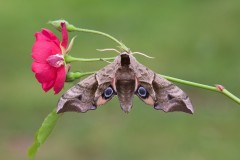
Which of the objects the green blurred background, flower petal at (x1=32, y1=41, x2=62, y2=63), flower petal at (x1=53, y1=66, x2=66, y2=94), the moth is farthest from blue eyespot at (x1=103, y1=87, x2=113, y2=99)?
the green blurred background

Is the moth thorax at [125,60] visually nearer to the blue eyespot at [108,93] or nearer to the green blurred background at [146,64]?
the blue eyespot at [108,93]

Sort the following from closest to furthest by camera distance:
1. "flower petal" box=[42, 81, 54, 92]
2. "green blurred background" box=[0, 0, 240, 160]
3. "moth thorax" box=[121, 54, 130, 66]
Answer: "moth thorax" box=[121, 54, 130, 66] → "flower petal" box=[42, 81, 54, 92] → "green blurred background" box=[0, 0, 240, 160]

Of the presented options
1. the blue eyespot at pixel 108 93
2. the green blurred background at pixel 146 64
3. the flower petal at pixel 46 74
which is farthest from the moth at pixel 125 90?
the green blurred background at pixel 146 64

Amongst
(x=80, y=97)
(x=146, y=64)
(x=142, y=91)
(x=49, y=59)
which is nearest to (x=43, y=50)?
(x=49, y=59)

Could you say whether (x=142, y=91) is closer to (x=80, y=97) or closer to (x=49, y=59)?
(x=80, y=97)

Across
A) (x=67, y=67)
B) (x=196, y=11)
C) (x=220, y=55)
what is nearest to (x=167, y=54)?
(x=220, y=55)

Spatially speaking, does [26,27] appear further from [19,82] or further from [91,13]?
[19,82]

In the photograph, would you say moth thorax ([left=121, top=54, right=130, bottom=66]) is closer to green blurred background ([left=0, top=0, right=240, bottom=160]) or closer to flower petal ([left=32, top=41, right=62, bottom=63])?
flower petal ([left=32, top=41, right=62, bottom=63])
